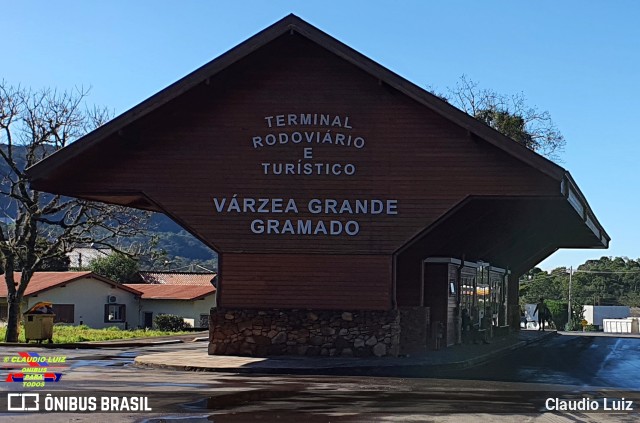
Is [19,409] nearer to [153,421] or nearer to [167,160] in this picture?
[153,421]

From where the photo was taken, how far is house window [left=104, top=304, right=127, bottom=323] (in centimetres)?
6328

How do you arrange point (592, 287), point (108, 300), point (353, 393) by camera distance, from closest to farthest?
point (353, 393), point (108, 300), point (592, 287)

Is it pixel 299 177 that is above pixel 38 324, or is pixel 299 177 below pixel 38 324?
above

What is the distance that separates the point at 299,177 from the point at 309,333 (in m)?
4.25

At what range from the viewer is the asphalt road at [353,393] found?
13.1 meters

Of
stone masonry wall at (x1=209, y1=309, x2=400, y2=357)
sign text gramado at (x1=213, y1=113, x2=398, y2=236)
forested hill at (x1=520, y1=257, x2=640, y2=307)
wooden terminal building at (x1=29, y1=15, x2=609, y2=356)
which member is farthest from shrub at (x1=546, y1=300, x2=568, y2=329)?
sign text gramado at (x1=213, y1=113, x2=398, y2=236)

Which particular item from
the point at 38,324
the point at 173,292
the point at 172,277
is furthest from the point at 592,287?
the point at 38,324

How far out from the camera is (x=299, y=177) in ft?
83.0

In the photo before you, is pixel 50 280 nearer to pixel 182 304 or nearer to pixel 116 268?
pixel 182 304

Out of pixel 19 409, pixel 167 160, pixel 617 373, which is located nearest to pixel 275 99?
pixel 167 160

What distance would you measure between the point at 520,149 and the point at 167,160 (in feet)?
31.3

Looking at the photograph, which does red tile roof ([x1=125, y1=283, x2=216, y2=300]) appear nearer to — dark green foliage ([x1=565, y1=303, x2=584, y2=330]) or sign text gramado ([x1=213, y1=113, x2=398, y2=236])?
dark green foliage ([x1=565, y1=303, x2=584, y2=330])

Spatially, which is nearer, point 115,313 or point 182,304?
point 115,313

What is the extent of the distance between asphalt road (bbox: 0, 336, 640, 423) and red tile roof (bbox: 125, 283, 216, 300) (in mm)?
42547
